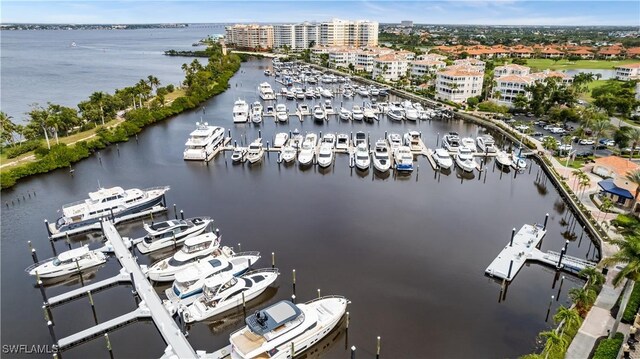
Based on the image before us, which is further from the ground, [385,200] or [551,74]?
[551,74]

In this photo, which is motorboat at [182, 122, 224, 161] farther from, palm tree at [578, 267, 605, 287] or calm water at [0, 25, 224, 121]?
palm tree at [578, 267, 605, 287]

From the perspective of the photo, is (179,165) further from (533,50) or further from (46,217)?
(533,50)

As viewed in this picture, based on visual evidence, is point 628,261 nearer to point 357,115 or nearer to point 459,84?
point 357,115

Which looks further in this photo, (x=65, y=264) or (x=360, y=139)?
(x=360, y=139)

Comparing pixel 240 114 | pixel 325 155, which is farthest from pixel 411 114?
pixel 240 114

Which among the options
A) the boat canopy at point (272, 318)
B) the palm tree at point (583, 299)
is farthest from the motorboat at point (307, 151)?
the palm tree at point (583, 299)

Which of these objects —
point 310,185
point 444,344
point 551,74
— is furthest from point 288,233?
point 551,74
